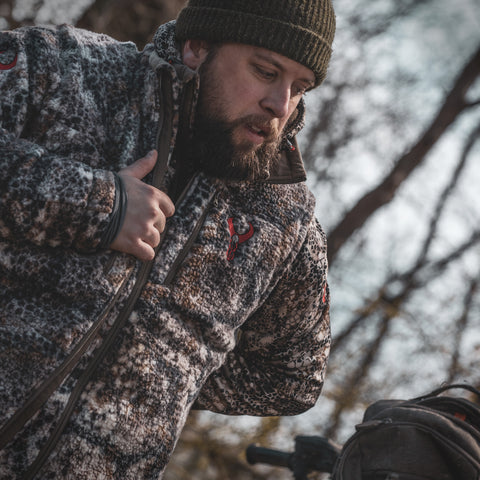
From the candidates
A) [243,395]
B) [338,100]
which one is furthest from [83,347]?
[338,100]

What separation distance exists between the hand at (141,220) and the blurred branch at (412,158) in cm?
489

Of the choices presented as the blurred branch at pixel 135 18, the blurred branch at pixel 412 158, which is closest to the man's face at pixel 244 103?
the blurred branch at pixel 135 18

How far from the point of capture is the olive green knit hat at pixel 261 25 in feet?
5.91

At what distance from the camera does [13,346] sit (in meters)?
1.33

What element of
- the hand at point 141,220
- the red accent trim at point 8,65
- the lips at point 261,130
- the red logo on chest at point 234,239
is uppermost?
the red accent trim at point 8,65

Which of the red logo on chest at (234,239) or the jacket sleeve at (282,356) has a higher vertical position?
the red logo on chest at (234,239)

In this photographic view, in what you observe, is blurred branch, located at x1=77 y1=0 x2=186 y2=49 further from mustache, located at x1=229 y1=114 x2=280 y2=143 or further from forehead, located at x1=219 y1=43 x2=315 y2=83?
mustache, located at x1=229 y1=114 x2=280 y2=143

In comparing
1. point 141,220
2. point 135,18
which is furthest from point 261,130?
point 135,18

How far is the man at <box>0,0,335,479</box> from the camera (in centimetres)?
134

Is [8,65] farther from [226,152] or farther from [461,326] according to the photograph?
[461,326]

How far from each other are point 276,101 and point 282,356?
955 millimetres

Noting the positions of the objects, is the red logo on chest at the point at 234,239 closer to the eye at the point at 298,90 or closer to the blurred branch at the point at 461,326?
the eye at the point at 298,90

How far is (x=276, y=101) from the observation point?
177 cm

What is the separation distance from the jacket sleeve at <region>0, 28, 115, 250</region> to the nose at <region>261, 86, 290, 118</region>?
2.12 feet
